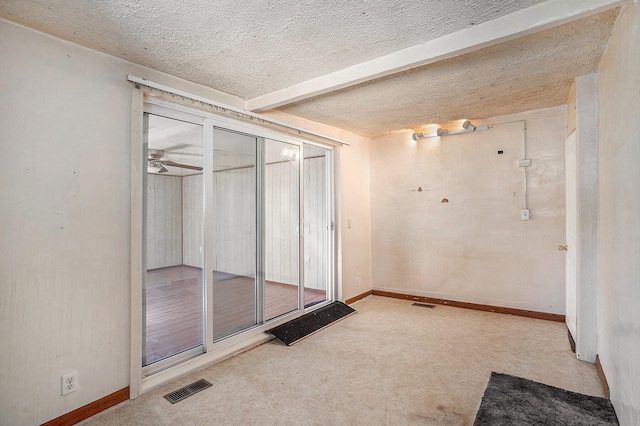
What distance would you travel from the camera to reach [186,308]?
279cm

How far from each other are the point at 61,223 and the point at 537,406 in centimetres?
330

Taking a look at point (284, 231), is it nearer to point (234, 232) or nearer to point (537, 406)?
point (234, 232)

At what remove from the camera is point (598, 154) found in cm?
253

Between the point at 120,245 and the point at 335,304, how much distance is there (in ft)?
8.97

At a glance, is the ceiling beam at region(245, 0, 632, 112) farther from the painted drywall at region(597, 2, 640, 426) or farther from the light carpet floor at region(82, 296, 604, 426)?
the light carpet floor at region(82, 296, 604, 426)

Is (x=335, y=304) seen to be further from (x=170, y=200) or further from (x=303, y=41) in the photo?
(x=303, y=41)

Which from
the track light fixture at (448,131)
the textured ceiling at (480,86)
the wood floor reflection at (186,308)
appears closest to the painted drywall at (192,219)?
the wood floor reflection at (186,308)

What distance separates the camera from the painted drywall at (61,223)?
179 centimetres

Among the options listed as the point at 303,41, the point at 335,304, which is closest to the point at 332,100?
the point at 303,41

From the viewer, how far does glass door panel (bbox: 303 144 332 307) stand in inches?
176

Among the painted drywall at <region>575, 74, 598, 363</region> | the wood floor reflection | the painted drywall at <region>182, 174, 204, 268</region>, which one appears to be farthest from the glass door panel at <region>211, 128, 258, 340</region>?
the painted drywall at <region>575, 74, 598, 363</region>

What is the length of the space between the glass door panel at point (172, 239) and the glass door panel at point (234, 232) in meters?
0.17

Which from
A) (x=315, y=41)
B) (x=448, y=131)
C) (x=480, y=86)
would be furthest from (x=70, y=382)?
(x=448, y=131)

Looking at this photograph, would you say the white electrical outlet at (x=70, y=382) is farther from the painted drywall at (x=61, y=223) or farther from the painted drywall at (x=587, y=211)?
the painted drywall at (x=587, y=211)
